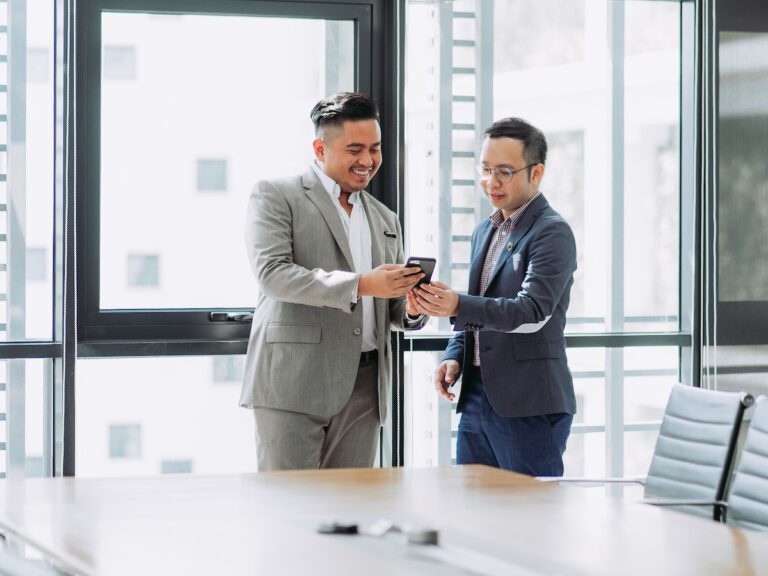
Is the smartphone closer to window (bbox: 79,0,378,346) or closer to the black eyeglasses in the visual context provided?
the black eyeglasses

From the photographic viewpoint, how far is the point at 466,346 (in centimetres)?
387

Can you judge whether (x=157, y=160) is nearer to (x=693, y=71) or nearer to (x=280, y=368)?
(x=280, y=368)

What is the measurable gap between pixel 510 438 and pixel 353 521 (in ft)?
4.70

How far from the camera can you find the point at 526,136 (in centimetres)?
382

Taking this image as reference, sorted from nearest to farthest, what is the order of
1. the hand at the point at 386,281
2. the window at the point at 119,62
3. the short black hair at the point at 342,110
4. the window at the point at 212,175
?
the hand at the point at 386,281 < the short black hair at the point at 342,110 < the window at the point at 119,62 < the window at the point at 212,175

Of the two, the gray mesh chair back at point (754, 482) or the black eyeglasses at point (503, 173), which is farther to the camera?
the black eyeglasses at point (503, 173)

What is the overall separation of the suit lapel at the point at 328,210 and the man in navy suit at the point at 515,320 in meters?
0.32

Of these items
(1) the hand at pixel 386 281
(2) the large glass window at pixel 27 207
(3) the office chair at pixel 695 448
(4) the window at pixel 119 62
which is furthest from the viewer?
(4) the window at pixel 119 62

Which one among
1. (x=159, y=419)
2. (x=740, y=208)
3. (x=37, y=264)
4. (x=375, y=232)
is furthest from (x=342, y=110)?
(x=740, y=208)

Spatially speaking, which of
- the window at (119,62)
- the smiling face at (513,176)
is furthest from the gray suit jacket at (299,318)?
the window at (119,62)

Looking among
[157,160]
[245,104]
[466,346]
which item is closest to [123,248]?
[157,160]

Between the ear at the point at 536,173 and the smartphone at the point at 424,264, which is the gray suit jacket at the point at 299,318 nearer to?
the smartphone at the point at 424,264

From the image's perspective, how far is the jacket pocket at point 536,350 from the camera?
3713 millimetres

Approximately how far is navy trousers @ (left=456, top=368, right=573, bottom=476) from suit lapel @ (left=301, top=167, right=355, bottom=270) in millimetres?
656
